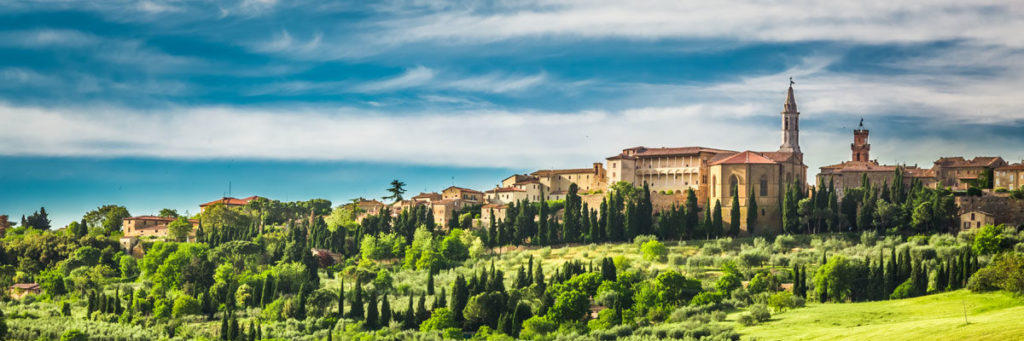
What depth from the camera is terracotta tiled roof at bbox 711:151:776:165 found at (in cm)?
8651

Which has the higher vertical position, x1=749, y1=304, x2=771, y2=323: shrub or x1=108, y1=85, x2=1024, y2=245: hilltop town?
x1=108, y1=85, x2=1024, y2=245: hilltop town

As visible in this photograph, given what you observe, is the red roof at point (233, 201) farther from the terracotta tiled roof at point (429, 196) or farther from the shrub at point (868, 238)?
the shrub at point (868, 238)

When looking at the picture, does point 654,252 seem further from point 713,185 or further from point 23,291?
point 23,291

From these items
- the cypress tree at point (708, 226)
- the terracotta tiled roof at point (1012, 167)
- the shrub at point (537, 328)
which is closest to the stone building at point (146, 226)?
the cypress tree at point (708, 226)

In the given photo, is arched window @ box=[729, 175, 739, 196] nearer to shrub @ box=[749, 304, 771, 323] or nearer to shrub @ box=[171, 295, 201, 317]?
shrub @ box=[749, 304, 771, 323]

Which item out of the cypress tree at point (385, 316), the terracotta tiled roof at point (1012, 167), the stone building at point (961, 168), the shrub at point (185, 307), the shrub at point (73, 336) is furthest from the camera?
the stone building at point (961, 168)

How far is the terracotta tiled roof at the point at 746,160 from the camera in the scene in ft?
284

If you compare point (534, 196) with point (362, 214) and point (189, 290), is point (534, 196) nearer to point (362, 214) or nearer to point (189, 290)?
point (362, 214)

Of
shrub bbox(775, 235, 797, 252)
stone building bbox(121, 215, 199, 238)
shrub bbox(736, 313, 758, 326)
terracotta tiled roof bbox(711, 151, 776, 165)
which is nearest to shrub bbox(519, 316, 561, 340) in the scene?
shrub bbox(736, 313, 758, 326)

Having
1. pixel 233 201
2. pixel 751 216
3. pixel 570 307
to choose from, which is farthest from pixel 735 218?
pixel 233 201

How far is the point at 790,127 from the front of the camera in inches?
3816

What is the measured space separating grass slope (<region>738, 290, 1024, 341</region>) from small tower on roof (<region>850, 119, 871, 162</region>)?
192 ft

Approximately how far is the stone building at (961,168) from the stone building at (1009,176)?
8.06 ft

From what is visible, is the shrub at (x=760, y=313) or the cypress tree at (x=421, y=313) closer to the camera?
the shrub at (x=760, y=313)
